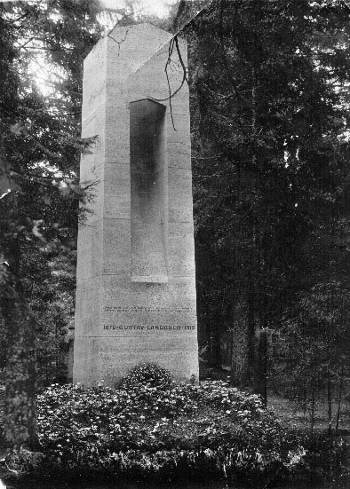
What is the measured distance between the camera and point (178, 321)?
10.9 metres

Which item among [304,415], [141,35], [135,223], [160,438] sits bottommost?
[304,415]

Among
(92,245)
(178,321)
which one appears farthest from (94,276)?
(178,321)

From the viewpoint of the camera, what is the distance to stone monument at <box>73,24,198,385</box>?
1049cm

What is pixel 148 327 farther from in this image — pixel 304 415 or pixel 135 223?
pixel 304 415

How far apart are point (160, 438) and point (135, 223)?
14.9 ft

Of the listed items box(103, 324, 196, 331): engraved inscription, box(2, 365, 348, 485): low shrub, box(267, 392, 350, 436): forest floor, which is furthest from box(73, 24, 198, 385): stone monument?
box(267, 392, 350, 436): forest floor

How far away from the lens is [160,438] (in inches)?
302

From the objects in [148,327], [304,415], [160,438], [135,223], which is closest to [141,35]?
[135,223]

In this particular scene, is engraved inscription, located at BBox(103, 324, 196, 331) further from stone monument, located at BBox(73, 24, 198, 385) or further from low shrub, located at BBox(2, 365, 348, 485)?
low shrub, located at BBox(2, 365, 348, 485)

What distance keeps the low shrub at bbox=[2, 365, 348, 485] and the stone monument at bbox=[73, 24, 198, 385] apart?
1.26 m

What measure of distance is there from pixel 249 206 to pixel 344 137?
11.5ft

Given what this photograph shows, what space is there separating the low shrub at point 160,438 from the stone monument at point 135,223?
4.15ft

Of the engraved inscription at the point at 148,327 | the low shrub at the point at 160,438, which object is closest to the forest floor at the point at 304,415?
the engraved inscription at the point at 148,327

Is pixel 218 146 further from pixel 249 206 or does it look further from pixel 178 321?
pixel 178 321
